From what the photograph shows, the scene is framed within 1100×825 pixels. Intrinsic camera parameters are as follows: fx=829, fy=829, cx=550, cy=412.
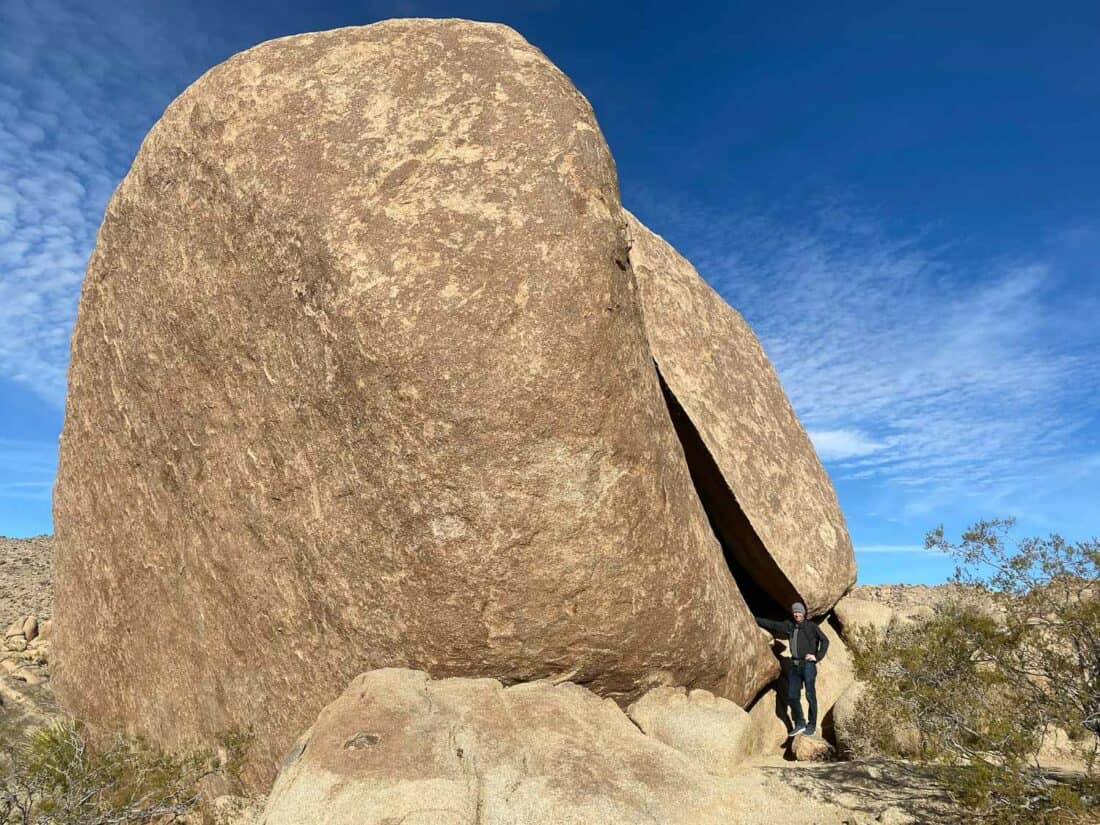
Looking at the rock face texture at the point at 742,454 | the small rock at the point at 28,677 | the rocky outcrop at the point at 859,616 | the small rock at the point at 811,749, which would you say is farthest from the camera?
the small rock at the point at 28,677

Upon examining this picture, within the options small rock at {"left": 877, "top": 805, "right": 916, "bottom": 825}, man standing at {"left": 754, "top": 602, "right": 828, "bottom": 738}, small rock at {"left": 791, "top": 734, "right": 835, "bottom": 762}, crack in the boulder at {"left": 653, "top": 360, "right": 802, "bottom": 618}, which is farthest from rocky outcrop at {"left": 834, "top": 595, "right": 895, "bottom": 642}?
small rock at {"left": 877, "top": 805, "right": 916, "bottom": 825}

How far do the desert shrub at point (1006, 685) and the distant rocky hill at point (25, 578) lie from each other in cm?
1922

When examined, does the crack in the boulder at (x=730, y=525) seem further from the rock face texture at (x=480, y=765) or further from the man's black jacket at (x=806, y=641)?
the rock face texture at (x=480, y=765)

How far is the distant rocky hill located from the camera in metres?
24.7

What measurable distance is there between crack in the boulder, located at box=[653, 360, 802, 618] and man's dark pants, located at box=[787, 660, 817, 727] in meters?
1.07

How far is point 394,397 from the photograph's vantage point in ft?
23.0

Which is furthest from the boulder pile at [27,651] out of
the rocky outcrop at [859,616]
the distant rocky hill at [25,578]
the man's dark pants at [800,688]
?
the rocky outcrop at [859,616]

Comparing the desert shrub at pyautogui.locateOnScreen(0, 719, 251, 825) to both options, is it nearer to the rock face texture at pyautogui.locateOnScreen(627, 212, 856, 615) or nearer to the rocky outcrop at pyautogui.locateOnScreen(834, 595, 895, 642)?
the rock face texture at pyautogui.locateOnScreen(627, 212, 856, 615)

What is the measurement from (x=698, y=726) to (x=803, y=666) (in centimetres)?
296

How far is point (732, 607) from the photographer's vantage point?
905cm

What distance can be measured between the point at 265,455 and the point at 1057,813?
7324mm

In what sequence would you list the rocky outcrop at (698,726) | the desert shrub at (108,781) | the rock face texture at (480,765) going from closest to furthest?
the rock face texture at (480,765), the rocky outcrop at (698,726), the desert shrub at (108,781)

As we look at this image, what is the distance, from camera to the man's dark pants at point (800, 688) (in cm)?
991

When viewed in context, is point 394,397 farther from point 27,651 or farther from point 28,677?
point 27,651
